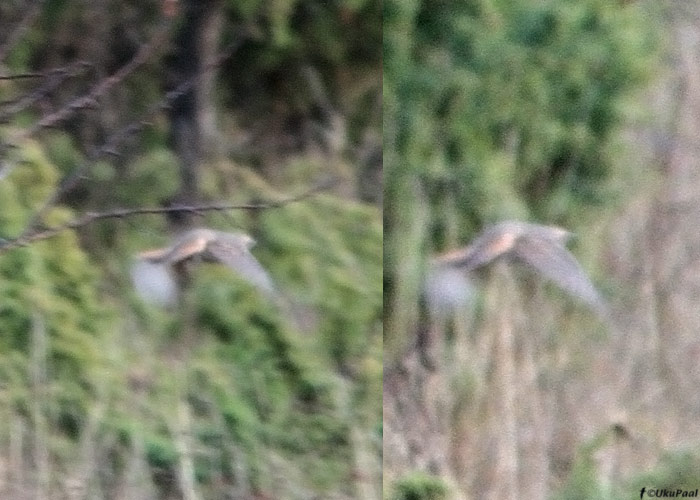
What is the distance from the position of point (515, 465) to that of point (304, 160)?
1.54m

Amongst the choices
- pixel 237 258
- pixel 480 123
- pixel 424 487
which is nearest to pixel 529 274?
pixel 480 123

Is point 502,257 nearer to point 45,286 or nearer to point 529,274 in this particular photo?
point 529,274

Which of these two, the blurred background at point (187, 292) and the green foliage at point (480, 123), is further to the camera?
the blurred background at point (187, 292)

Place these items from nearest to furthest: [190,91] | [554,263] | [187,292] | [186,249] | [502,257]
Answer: [502,257] < [554,263] < [186,249] < [187,292] < [190,91]

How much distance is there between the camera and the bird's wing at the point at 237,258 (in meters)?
2.09

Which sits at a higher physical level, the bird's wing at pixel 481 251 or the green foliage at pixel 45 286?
the green foliage at pixel 45 286

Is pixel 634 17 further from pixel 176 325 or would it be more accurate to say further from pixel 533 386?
pixel 176 325

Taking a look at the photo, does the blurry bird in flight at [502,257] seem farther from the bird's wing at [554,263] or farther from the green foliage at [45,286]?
the green foliage at [45,286]

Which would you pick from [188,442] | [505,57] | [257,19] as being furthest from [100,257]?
[505,57]

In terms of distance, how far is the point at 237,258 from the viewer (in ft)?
7.11

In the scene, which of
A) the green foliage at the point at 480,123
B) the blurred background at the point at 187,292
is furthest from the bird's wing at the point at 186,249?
the green foliage at the point at 480,123

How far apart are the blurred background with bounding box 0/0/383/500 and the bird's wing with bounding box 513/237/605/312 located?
61 cm

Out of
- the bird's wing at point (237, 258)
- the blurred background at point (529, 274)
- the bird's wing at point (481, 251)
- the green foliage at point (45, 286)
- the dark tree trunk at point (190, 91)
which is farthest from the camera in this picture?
the dark tree trunk at point (190, 91)

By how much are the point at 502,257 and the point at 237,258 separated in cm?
63
